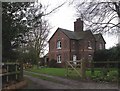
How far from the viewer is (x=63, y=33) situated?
53.2 m

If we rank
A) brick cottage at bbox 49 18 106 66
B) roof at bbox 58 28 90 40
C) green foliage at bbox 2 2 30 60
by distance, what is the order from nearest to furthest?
1. green foliage at bbox 2 2 30 60
2. brick cottage at bbox 49 18 106 66
3. roof at bbox 58 28 90 40

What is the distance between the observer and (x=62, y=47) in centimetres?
5356

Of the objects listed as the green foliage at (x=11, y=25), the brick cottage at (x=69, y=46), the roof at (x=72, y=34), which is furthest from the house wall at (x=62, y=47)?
the green foliage at (x=11, y=25)

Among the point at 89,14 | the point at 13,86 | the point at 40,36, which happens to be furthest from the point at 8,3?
the point at 40,36

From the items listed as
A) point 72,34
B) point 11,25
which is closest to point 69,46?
point 72,34

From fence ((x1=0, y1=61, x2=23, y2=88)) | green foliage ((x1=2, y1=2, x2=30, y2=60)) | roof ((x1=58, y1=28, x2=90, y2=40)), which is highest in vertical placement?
roof ((x1=58, y1=28, x2=90, y2=40))

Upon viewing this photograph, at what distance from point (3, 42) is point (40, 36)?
2739 centimetres

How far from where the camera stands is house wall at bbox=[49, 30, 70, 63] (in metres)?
52.6

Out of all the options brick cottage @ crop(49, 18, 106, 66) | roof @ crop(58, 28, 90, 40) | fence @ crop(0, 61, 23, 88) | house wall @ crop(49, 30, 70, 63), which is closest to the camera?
fence @ crop(0, 61, 23, 88)

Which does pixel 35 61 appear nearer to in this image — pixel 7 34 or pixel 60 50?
pixel 60 50

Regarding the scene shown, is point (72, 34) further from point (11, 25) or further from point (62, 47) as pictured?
point (11, 25)

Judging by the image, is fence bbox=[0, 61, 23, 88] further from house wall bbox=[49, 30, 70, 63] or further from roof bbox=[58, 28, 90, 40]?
roof bbox=[58, 28, 90, 40]

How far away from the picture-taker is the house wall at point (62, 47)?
52.6 m

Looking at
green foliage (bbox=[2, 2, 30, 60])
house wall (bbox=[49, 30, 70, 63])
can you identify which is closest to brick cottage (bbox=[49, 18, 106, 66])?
house wall (bbox=[49, 30, 70, 63])
